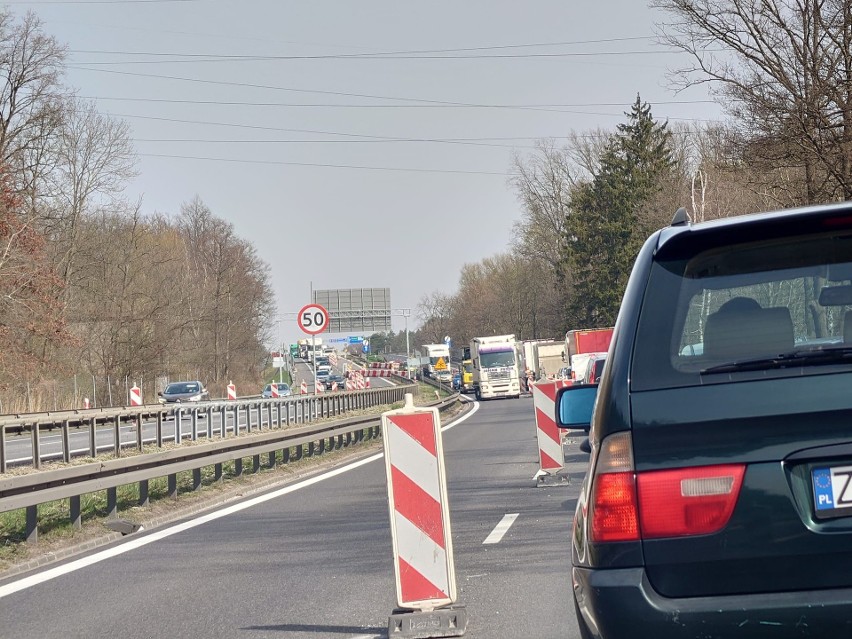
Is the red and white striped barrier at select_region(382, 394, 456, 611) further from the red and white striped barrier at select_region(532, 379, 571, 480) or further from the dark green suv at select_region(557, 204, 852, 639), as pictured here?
the red and white striped barrier at select_region(532, 379, 571, 480)

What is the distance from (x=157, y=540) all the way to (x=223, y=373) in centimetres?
6724

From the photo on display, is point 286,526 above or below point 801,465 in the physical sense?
below

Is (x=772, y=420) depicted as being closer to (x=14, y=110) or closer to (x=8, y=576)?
(x=8, y=576)

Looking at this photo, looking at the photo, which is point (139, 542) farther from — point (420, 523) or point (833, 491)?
point (833, 491)

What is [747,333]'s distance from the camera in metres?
3.16

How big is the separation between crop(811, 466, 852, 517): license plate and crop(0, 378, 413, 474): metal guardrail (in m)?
11.4

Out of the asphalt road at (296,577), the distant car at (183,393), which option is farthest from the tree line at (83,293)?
the asphalt road at (296,577)

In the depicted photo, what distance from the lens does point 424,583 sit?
20.8 ft

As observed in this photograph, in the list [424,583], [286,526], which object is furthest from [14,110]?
[424,583]

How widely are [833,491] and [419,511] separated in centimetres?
365

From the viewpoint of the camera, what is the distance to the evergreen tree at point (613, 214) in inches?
2881

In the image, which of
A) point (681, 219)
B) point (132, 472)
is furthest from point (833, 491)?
point (132, 472)

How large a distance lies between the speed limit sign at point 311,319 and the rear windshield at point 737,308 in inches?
909

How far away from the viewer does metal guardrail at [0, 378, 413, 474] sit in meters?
15.3
